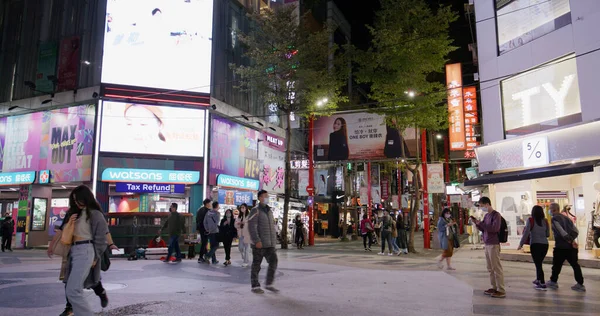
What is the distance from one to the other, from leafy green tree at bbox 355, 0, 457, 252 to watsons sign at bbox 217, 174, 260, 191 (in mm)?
9324

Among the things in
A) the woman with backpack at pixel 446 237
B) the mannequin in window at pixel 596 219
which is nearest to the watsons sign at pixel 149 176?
→ the woman with backpack at pixel 446 237

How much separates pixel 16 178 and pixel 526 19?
2464 centimetres

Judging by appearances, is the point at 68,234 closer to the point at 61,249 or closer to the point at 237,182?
the point at 61,249

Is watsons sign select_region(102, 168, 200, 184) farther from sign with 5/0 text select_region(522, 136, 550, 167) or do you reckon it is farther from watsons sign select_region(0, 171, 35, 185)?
sign with 5/0 text select_region(522, 136, 550, 167)

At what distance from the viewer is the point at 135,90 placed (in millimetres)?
22109

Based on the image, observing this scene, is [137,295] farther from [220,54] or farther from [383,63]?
[220,54]

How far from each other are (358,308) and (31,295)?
5392 millimetres

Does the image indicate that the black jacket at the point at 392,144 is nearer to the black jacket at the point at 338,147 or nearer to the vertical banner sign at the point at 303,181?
the black jacket at the point at 338,147

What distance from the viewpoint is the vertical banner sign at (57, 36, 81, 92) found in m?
22.7

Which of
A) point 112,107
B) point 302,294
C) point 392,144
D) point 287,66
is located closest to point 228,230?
point 302,294

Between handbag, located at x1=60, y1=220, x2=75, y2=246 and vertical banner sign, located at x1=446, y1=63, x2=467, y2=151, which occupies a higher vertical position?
vertical banner sign, located at x1=446, y1=63, x2=467, y2=151

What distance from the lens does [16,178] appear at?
2309 centimetres

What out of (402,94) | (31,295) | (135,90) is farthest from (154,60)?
(31,295)

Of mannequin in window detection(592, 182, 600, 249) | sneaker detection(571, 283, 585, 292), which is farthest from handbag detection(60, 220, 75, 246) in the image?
mannequin in window detection(592, 182, 600, 249)
